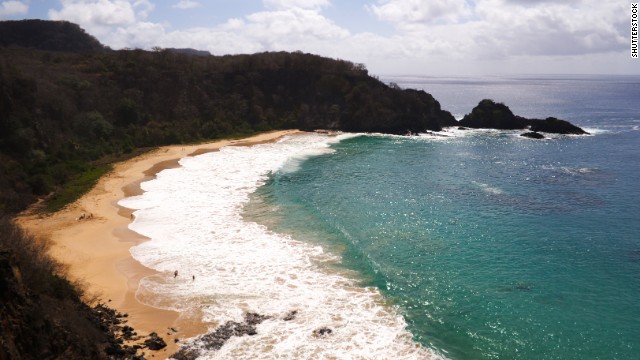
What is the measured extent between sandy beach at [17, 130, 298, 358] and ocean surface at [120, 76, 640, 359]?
3.29 ft

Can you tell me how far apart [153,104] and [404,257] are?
64.2 m

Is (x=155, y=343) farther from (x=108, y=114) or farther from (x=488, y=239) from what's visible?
(x=108, y=114)

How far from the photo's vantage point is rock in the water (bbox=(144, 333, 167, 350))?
62.3ft

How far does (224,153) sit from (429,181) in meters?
30.0

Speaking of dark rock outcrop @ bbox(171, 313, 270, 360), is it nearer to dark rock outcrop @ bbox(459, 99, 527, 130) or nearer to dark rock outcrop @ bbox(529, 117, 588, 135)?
dark rock outcrop @ bbox(529, 117, 588, 135)

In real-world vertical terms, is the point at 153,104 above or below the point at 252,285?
above

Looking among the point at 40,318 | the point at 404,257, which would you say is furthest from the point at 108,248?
the point at 404,257

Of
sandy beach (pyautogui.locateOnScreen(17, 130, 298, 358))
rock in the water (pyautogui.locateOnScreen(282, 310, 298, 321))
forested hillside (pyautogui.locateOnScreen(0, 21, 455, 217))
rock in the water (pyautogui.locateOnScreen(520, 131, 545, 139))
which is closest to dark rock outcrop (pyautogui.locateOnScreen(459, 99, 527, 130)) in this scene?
forested hillside (pyautogui.locateOnScreen(0, 21, 455, 217))

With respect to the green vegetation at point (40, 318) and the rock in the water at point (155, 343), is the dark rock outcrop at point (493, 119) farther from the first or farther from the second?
A: the green vegetation at point (40, 318)

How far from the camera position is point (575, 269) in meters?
26.3

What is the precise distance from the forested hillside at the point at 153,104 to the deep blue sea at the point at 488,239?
23.7 metres

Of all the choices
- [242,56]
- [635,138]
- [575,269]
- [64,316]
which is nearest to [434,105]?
[635,138]

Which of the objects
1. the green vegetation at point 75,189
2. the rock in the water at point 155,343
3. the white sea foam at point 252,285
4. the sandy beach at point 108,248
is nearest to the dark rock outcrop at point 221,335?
the white sea foam at point 252,285

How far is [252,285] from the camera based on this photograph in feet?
82.2
